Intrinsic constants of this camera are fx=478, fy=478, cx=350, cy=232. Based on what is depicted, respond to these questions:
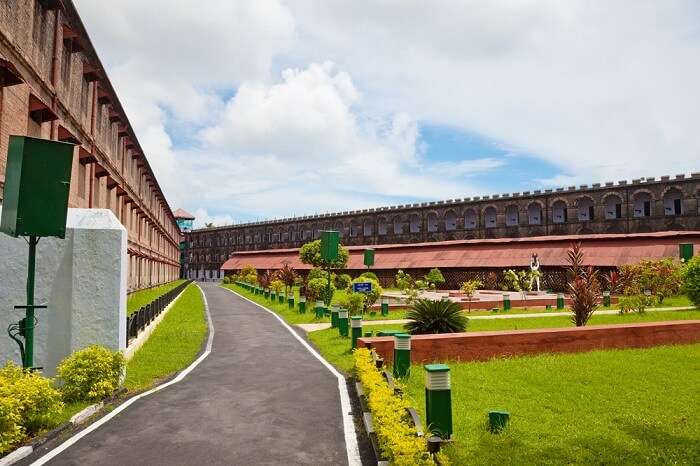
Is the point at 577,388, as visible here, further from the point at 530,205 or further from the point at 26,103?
the point at 530,205

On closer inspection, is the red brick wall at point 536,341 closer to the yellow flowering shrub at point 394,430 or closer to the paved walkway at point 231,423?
the paved walkway at point 231,423

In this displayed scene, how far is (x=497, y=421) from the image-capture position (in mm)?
6227

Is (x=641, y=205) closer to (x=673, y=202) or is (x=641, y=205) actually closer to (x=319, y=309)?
(x=673, y=202)

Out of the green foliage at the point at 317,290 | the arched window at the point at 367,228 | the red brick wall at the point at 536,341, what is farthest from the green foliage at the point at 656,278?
the arched window at the point at 367,228

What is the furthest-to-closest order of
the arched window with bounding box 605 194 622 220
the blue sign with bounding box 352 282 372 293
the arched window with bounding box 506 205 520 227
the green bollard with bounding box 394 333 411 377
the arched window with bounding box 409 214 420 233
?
the arched window with bounding box 409 214 420 233 < the arched window with bounding box 506 205 520 227 < the arched window with bounding box 605 194 622 220 < the blue sign with bounding box 352 282 372 293 < the green bollard with bounding box 394 333 411 377

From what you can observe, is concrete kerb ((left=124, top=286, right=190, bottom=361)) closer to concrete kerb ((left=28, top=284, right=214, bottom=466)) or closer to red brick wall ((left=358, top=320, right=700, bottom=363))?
concrete kerb ((left=28, top=284, right=214, bottom=466))

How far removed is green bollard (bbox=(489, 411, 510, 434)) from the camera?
621cm

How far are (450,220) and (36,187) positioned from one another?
183 ft

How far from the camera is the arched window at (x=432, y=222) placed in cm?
6138

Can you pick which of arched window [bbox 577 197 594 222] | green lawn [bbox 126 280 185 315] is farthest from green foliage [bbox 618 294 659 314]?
arched window [bbox 577 197 594 222]

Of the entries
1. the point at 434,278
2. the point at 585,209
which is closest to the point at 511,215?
the point at 585,209

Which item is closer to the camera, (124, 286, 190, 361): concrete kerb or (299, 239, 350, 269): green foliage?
(124, 286, 190, 361): concrete kerb

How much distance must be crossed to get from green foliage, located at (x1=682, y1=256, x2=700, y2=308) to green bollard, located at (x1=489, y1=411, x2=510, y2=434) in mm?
17334

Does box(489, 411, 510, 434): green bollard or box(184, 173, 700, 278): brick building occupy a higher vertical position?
box(184, 173, 700, 278): brick building
